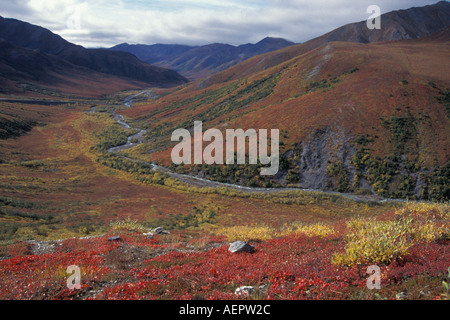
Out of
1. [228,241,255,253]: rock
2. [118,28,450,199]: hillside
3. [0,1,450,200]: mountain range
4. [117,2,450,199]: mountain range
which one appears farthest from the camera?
[0,1,450,200]: mountain range

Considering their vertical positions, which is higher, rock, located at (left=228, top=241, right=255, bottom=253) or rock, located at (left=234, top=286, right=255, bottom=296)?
rock, located at (left=234, top=286, right=255, bottom=296)

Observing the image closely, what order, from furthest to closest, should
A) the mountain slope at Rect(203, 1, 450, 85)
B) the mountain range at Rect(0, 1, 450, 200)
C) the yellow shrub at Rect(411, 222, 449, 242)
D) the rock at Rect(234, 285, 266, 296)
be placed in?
the mountain slope at Rect(203, 1, 450, 85) < the mountain range at Rect(0, 1, 450, 200) < the yellow shrub at Rect(411, 222, 449, 242) < the rock at Rect(234, 285, 266, 296)

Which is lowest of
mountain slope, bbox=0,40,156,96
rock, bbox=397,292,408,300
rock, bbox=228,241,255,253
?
rock, bbox=228,241,255,253

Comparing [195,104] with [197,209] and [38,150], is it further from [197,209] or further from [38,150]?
[197,209]

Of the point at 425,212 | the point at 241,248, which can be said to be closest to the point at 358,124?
the point at 425,212

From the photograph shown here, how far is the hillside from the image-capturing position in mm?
37688

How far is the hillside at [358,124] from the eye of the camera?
37.7m

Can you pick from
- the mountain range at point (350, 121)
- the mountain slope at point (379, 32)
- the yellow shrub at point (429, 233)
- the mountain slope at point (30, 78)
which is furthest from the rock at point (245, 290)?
the mountain slope at point (30, 78)

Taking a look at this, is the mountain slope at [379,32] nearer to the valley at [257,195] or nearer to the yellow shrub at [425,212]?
the valley at [257,195]

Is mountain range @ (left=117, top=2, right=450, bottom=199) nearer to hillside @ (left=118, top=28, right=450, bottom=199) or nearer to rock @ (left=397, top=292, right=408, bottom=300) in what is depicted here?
hillside @ (left=118, top=28, right=450, bottom=199)

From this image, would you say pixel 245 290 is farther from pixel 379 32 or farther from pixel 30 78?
pixel 30 78

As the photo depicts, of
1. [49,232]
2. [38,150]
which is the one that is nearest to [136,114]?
[38,150]

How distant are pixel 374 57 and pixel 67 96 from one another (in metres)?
163

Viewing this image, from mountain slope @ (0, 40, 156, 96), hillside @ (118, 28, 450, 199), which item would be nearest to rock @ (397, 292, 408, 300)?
hillside @ (118, 28, 450, 199)
